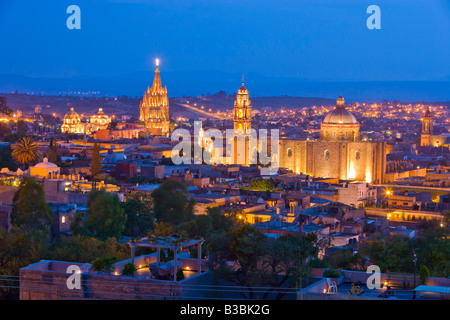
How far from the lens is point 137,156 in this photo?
50.6 meters

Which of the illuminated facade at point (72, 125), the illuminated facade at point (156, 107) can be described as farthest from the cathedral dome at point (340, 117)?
the illuminated facade at point (156, 107)

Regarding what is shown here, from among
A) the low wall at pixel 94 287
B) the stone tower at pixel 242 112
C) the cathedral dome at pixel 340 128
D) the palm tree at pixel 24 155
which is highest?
the stone tower at pixel 242 112

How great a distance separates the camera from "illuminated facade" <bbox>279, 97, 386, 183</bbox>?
146 feet

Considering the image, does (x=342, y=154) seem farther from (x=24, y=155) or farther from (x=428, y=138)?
(x=428, y=138)

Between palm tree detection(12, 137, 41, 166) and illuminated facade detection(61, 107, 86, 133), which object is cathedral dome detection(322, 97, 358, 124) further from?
illuminated facade detection(61, 107, 86, 133)

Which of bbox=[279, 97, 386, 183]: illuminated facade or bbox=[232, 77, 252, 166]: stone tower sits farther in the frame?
bbox=[232, 77, 252, 166]: stone tower

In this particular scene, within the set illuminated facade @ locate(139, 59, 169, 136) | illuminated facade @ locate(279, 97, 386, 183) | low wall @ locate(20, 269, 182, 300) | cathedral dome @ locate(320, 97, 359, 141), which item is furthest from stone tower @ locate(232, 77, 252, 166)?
illuminated facade @ locate(139, 59, 169, 136)

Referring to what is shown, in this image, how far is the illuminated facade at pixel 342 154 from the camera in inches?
1753

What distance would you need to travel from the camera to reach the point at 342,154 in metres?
45.1

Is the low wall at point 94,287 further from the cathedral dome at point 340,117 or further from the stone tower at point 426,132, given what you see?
the stone tower at point 426,132

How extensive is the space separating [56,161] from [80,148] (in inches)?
533

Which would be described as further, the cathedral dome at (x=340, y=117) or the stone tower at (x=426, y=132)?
the stone tower at (x=426, y=132)

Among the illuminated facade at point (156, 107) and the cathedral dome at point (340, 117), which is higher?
the illuminated facade at point (156, 107)
